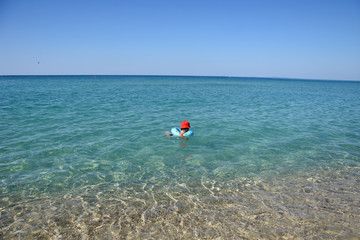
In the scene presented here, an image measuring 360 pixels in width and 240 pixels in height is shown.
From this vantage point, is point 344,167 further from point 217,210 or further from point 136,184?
point 136,184

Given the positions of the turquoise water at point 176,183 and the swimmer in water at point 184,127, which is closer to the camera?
the turquoise water at point 176,183

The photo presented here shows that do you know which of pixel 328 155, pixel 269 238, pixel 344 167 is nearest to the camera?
pixel 269 238

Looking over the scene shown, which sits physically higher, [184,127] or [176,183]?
[184,127]

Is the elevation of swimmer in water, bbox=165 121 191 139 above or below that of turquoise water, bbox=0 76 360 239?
above

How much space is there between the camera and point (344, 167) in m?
8.58

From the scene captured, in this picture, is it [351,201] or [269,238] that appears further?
[351,201]

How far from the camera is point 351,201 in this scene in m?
6.14

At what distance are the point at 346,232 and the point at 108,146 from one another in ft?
32.0

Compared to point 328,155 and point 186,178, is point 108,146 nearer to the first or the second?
point 186,178

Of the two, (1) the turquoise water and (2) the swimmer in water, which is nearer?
(1) the turquoise water

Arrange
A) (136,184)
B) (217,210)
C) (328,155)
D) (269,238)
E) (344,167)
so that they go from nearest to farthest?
1. (269,238)
2. (217,210)
3. (136,184)
4. (344,167)
5. (328,155)

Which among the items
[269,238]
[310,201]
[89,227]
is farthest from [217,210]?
[89,227]

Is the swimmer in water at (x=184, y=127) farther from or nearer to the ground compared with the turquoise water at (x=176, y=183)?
farther from the ground

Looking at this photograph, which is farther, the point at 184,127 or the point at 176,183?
the point at 184,127
